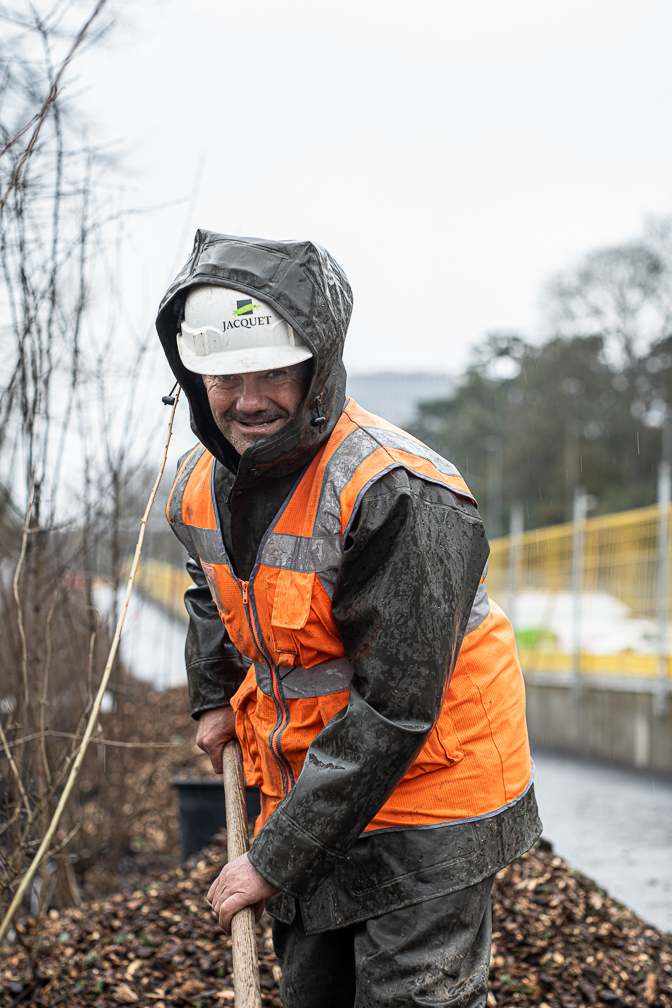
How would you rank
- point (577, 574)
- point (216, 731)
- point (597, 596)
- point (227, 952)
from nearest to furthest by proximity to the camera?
point (216, 731)
point (227, 952)
point (597, 596)
point (577, 574)

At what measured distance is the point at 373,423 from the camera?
218cm

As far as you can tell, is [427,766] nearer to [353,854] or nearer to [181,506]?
[353,854]

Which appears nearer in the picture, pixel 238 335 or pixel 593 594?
A: pixel 238 335

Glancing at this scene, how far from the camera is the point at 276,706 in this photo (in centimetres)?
218

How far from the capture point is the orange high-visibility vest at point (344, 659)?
1.99m

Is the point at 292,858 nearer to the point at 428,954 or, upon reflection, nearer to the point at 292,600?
the point at 428,954

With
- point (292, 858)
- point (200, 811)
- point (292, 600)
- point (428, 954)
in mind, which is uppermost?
point (292, 600)

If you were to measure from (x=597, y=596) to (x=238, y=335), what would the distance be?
→ 377 inches

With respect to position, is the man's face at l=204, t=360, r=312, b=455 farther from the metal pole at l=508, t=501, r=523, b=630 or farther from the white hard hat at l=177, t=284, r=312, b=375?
the metal pole at l=508, t=501, r=523, b=630

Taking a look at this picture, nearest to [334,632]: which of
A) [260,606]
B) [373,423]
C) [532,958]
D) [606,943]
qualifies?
[260,606]

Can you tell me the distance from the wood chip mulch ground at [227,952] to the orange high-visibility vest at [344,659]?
163 cm

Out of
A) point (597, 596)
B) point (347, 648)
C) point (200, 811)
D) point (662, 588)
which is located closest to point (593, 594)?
point (597, 596)

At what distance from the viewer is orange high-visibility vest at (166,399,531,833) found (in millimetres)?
1993

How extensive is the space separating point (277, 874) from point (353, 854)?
24 centimetres
